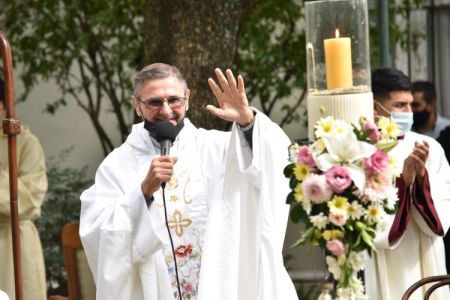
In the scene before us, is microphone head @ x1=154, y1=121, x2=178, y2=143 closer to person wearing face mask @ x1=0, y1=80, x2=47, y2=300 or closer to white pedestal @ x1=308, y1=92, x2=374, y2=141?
white pedestal @ x1=308, y1=92, x2=374, y2=141

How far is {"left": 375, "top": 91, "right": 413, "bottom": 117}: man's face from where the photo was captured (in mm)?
A: 7762

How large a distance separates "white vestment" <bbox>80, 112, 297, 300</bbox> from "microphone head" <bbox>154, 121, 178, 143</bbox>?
0.25 metres

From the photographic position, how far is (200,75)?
353 inches

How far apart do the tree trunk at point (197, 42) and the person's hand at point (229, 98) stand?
2748 millimetres

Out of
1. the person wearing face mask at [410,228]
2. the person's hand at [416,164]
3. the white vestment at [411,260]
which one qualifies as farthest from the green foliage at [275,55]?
the person's hand at [416,164]

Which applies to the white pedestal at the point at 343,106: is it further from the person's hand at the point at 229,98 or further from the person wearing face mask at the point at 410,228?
the person wearing face mask at the point at 410,228

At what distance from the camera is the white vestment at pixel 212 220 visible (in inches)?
249

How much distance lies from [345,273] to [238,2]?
15.2 feet

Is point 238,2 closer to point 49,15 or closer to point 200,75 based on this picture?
point 200,75

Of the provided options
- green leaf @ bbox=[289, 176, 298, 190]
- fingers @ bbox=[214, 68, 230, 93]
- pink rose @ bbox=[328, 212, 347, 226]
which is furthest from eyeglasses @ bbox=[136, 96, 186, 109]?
pink rose @ bbox=[328, 212, 347, 226]

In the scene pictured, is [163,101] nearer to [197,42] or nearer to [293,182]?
[293,182]

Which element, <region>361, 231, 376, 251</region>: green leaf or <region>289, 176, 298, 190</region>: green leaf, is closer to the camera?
<region>361, 231, 376, 251</region>: green leaf

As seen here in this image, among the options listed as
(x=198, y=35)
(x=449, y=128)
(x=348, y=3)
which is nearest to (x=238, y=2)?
(x=198, y=35)

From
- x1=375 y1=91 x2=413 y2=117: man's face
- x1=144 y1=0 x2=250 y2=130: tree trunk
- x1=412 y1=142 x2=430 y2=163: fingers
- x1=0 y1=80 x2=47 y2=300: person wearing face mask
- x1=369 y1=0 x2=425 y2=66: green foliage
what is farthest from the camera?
x1=369 y1=0 x2=425 y2=66: green foliage
